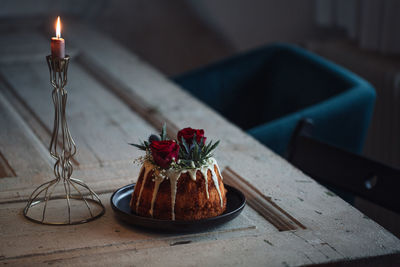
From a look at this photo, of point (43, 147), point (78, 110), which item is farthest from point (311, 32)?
point (43, 147)

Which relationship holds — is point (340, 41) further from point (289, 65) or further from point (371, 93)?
point (371, 93)

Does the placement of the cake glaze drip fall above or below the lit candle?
below

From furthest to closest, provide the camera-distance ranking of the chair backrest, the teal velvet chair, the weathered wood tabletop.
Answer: the teal velvet chair → the chair backrest → the weathered wood tabletop

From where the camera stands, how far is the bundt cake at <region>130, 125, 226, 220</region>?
0.92m

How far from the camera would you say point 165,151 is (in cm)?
91

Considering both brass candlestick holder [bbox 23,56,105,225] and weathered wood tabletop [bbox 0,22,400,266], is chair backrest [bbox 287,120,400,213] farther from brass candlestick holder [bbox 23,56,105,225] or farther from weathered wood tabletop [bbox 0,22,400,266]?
brass candlestick holder [bbox 23,56,105,225]

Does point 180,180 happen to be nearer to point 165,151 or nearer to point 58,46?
point 165,151

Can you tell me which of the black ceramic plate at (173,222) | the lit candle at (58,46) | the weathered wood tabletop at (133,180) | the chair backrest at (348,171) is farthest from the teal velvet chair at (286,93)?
the lit candle at (58,46)

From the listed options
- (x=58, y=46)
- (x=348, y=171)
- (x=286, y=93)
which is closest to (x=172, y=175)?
(x=58, y=46)

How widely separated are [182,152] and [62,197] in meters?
0.27

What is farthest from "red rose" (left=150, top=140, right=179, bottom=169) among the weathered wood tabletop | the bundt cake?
the weathered wood tabletop

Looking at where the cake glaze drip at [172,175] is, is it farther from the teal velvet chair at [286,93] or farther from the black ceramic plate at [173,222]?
the teal velvet chair at [286,93]

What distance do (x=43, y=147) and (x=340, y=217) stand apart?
0.68 metres

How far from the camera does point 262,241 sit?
921 mm
